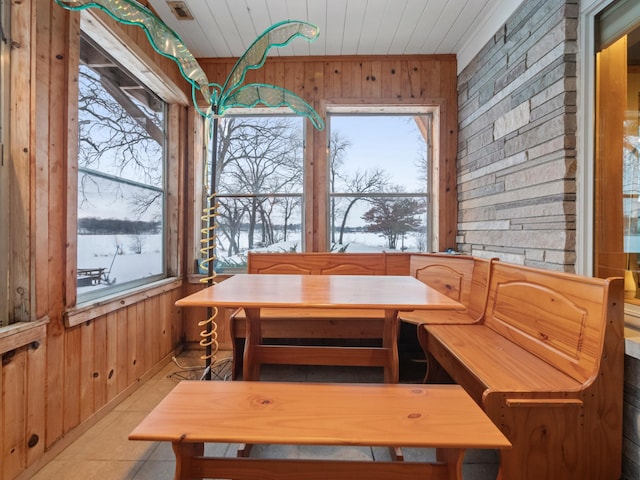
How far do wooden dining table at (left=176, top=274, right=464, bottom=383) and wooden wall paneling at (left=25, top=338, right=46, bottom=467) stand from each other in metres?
0.81

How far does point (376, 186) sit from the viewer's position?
3057mm

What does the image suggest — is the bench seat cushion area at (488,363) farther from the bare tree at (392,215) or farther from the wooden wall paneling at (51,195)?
the wooden wall paneling at (51,195)

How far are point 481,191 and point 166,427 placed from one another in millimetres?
2527

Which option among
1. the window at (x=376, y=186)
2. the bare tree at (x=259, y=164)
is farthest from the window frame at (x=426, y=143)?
the bare tree at (x=259, y=164)

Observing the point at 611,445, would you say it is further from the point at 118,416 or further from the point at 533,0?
the point at 118,416

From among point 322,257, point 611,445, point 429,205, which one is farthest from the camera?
point 429,205

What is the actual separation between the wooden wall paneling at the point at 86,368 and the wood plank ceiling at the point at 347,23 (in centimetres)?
233

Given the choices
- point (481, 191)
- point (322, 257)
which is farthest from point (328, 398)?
point (481, 191)

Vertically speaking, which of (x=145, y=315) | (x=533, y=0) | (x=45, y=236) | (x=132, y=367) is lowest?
(x=132, y=367)

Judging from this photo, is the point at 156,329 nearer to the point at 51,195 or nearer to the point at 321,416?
the point at 51,195

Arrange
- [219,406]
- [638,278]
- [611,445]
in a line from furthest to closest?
[638,278] < [611,445] < [219,406]

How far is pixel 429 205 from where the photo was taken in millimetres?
3055

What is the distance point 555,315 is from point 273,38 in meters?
1.97

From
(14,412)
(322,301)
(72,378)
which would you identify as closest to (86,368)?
(72,378)
